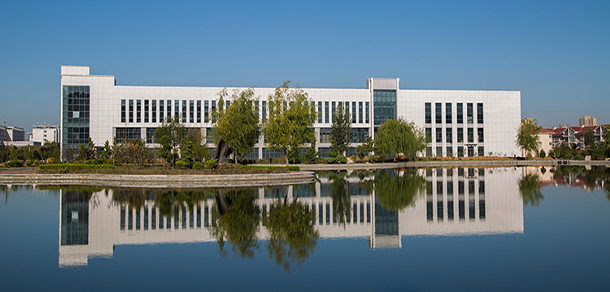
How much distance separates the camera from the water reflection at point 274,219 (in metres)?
9.98

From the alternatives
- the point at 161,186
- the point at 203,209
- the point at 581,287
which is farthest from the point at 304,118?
the point at 581,287

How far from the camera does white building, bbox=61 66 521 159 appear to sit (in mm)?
57781

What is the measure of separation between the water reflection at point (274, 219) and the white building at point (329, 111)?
120ft

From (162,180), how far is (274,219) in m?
14.9

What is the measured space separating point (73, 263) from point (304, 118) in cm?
3554

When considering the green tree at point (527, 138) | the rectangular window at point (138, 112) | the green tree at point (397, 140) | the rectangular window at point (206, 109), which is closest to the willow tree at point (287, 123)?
the green tree at point (397, 140)

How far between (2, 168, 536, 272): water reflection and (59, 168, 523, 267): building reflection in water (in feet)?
0.09

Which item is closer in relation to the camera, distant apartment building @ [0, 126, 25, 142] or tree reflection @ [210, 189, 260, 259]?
tree reflection @ [210, 189, 260, 259]

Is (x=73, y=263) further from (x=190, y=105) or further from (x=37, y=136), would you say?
(x=37, y=136)

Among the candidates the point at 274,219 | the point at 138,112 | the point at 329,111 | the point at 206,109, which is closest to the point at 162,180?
the point at 274,219

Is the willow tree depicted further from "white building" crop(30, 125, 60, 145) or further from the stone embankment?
"white building" crop(30, 125, 60, 145)

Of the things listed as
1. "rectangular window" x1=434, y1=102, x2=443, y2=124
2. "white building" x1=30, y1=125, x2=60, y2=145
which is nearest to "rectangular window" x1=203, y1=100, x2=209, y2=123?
"rectangular window" x1=434, y1=102, x2=443, y2=124

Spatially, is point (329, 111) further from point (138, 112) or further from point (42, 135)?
point (42, 135)

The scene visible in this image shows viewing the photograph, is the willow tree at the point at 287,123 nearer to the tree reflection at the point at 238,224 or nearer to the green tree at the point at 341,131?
the green tree at the point at 341,131
